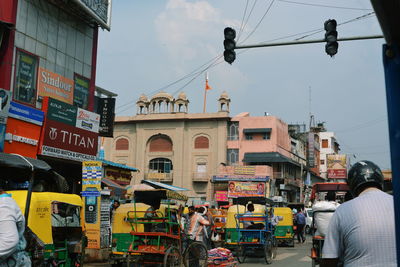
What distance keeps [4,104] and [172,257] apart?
897 centimetres

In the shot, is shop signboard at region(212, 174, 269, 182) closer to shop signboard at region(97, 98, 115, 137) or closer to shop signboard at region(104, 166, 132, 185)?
shop signboard at region(104, 166, 132, 185)

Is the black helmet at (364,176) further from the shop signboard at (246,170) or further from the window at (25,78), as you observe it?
the shop signboard at (246,170)

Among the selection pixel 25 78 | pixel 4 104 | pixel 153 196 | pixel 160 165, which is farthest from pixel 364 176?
pixel 160 165

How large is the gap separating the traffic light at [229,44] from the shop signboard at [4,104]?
→ 854 centimetres

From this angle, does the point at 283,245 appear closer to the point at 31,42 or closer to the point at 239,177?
the point at 31,42

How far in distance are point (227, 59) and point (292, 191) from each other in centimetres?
5498

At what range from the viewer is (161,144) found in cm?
6269

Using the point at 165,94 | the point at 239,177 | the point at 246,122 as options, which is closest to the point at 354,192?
the point at 239,177

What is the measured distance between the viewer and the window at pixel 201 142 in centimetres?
6050

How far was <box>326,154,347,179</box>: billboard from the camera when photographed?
77062mm

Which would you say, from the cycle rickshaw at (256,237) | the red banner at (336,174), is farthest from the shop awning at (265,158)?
the cycle rickshaw at (256,237)

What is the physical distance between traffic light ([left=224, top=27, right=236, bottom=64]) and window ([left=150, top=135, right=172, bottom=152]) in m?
50.0

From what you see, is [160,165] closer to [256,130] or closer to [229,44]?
[256,130]

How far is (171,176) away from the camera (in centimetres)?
6078
